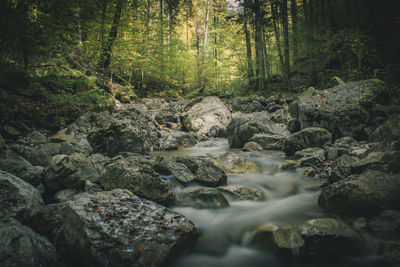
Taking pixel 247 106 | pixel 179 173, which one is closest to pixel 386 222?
pixel 179 173

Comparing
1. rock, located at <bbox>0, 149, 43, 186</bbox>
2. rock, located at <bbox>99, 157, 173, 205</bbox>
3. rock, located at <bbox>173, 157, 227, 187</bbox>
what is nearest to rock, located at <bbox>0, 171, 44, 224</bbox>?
rock, located at <bbox>0, 149, 43, 186</bbox>

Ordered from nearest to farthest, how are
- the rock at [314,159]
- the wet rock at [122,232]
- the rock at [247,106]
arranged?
1. the wet rock at [122,232]
2. the rock at [314,159]
3. the rock at [247,106]

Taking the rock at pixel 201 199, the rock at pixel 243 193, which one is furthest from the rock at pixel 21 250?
the rock at pixel 243 193

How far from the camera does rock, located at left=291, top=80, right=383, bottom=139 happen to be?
6.98 meters

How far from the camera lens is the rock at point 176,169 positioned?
4.75 m

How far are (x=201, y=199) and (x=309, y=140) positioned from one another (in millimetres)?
4467

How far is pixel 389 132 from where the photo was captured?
17.7ft

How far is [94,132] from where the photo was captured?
707cm

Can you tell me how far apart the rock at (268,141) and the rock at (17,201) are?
7.11 m

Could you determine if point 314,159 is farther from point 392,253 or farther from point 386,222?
point 392,253

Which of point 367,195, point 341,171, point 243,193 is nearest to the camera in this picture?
point 367,195

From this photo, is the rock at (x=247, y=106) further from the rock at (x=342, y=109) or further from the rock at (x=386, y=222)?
the rock at (x=386, y=222)

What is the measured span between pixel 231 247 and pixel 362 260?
5.14 ft

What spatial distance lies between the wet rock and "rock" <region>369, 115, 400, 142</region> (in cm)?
485
